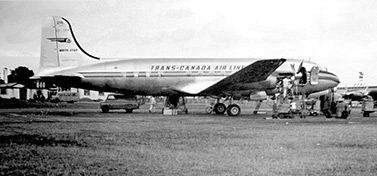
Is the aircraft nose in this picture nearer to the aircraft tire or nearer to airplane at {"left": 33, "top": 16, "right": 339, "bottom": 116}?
airplane at {"left": 33, "top": 16, "right": 339, "bottom": 116}

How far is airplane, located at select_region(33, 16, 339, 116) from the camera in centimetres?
3116

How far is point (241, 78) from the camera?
29.1m

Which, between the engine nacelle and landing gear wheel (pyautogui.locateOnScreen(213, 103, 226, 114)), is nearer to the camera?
the engine nacelle

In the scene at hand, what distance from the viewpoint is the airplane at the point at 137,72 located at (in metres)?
31.2

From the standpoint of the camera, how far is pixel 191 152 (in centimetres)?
1094

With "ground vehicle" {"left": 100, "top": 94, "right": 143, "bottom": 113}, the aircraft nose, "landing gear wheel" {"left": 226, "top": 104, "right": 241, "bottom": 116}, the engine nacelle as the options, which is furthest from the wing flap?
"ground vehicle" {"left": 100, "top": 94, "right": 143, "bottom": 113}

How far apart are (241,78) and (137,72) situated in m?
7.70

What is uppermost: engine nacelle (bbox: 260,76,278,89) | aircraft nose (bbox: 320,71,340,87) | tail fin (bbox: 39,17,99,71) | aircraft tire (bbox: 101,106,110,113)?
tail fin (bbox: 39,17,99,71)

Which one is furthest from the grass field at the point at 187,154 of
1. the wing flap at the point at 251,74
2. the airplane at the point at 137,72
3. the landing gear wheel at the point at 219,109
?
the landing gear wheel at the point at 219,109

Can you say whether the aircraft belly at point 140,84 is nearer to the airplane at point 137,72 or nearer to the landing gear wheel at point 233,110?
the airplane at point 137,72

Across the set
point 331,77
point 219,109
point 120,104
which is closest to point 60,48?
point 120,104

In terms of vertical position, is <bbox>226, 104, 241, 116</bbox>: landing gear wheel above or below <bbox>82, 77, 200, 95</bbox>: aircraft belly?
below

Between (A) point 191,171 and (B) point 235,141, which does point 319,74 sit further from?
(A) point 191,171

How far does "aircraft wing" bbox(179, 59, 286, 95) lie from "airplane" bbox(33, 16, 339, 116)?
98mm
